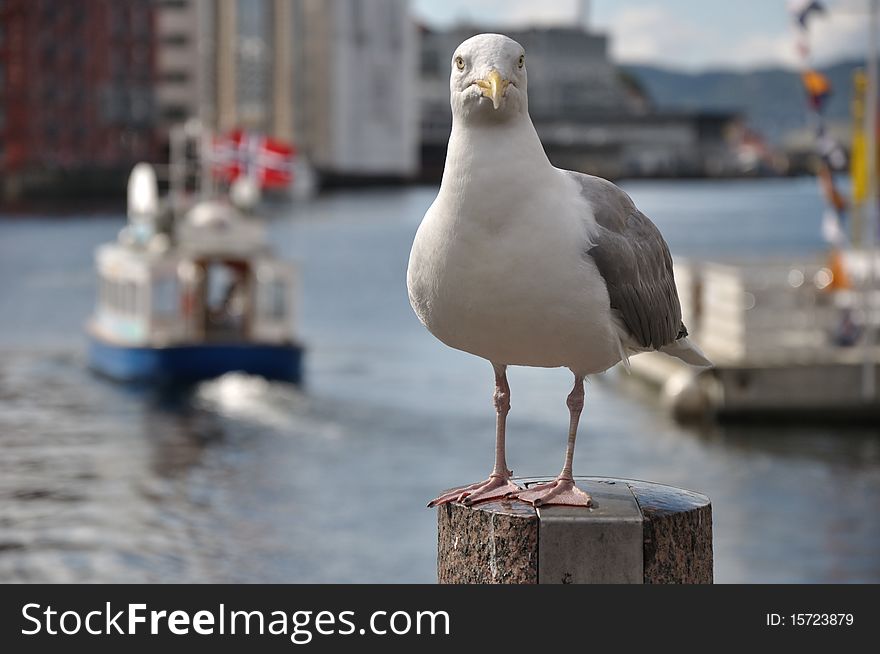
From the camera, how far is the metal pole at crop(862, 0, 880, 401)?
25.6m

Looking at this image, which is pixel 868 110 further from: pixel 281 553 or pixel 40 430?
pixel 40 430

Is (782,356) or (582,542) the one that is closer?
(582,542)

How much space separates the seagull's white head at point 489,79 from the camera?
5.23 m

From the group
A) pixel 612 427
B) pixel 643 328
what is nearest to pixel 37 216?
pixel 612 427

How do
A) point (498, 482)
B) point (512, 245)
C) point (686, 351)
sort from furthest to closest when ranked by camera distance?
1. point (686, 351)
2. point (498, 482)
3. point (512, 245)

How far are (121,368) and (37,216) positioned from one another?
305 feet

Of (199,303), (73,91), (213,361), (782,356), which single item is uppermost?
(73,91)

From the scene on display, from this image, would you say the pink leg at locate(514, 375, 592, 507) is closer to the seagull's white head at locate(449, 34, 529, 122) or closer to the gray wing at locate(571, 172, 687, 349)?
the gray wing at locate(571, 172, 687, 349)

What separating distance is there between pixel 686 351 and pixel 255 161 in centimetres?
2870

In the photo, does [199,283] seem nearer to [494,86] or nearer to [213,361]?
[213,361]

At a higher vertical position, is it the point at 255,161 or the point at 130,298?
the point at 255,161

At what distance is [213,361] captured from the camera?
107 ft

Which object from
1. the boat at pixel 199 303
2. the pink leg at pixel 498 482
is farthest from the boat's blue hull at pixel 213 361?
the pink leg at pixel 498 482

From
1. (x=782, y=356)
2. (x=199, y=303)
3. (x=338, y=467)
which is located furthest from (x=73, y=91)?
(x=782, y=356)
